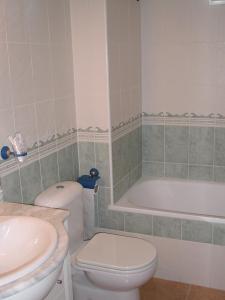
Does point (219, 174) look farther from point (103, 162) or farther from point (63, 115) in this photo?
point (63, 115)

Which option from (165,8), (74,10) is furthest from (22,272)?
(165,8)

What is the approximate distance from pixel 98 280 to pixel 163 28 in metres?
1.97

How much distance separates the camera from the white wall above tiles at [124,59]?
258 cm

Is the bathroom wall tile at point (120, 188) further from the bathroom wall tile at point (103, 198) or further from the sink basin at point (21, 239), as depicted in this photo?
the sink basin at point (21, 239)

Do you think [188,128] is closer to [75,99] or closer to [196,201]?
[196,201]

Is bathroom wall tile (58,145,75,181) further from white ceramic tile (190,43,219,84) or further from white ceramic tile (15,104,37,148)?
white ceramic tile (190,43,219,84)

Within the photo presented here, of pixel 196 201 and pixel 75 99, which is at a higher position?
pixel 75 99

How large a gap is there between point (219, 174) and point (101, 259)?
1455 millimetres

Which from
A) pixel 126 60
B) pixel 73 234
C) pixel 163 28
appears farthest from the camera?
pixel 163 28

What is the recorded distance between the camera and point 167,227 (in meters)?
2.56

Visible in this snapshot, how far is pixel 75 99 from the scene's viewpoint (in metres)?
2.67

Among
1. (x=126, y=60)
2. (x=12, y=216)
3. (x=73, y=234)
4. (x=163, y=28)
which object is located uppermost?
(x=163, y=28)

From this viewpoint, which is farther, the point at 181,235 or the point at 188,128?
the point at 188,128

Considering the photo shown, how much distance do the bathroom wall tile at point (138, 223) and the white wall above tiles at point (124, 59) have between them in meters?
0.65
